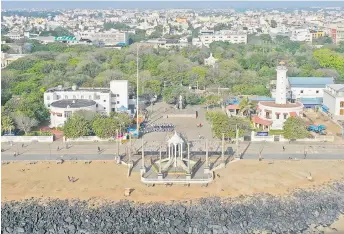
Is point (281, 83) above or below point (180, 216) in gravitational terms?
above

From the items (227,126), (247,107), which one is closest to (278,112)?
(247,107)

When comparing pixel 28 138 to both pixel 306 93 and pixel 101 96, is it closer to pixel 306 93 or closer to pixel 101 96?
pixel 101 96

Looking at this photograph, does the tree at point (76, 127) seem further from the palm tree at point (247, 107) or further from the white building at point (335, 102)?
the white building at point (335, 102)

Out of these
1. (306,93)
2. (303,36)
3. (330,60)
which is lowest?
(306,93)

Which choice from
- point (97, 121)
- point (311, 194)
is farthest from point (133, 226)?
point (97, 121)

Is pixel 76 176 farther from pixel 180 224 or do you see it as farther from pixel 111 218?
pixel 180 224

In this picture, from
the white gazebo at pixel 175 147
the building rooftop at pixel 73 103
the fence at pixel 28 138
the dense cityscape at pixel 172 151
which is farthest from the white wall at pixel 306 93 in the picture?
the fence at pixel 28 138

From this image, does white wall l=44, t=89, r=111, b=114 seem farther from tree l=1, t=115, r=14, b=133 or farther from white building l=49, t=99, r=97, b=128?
tree l=1, t=115, r=14, b=133
